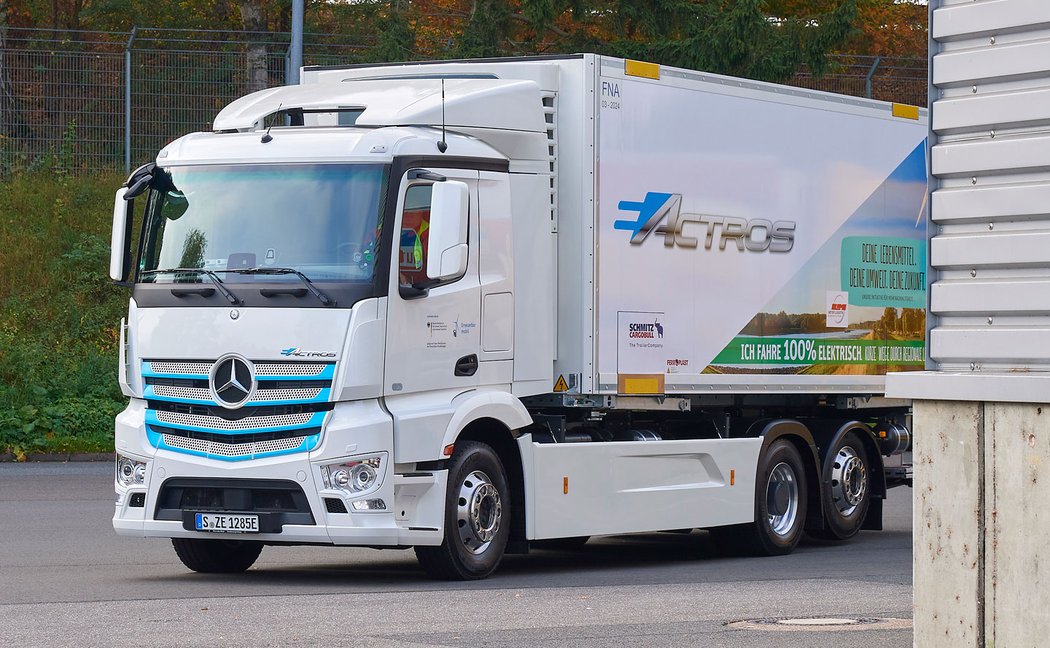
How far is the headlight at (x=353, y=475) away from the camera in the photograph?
11109mm

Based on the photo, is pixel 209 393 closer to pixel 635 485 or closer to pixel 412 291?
pixel 412 291

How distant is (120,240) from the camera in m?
11.9

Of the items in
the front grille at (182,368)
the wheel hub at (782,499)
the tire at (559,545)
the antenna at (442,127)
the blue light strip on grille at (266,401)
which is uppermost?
the antenna at (442,127)

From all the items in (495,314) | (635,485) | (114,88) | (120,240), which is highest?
(114,88)

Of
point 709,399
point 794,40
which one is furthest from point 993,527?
point 794,40

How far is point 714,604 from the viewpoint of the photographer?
10.7m

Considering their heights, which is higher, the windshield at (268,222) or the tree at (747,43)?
the tree at (747,43)

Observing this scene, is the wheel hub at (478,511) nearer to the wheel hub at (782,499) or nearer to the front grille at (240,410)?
the front grille at (240,410)

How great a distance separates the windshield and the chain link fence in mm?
17377

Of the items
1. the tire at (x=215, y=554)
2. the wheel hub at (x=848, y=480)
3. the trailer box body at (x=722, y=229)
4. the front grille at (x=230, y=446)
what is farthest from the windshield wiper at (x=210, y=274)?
the wheel hub at (x=848, y=480)

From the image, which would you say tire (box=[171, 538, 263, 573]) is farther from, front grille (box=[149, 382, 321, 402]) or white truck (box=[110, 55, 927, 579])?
front grille (box=[149, 382, 321, 402])

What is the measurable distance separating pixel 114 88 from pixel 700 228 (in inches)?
680

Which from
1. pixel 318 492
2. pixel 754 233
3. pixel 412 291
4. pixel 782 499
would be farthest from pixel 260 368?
pixel 782 499

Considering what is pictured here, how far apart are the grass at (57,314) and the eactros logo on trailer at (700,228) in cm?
1059
